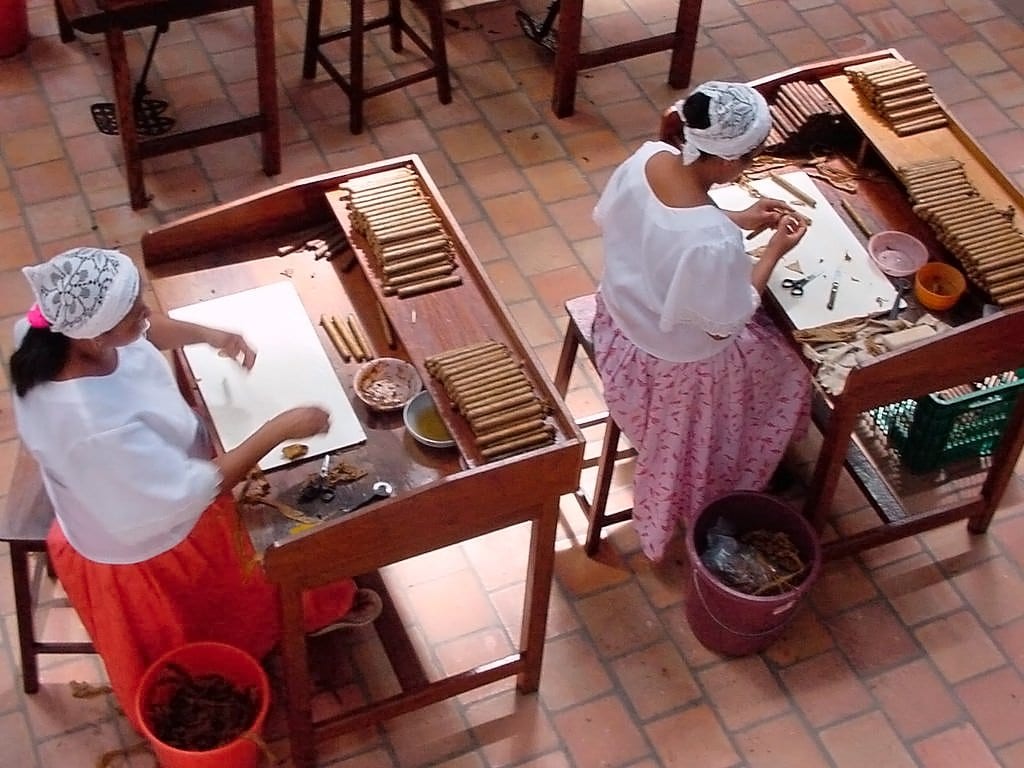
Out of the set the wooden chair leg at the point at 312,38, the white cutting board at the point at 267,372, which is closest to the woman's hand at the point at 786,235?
the white cutting board at the point at 267,372

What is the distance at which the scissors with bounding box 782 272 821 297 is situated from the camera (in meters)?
3.54

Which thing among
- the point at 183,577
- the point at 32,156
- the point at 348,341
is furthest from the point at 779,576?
the point at 32,156

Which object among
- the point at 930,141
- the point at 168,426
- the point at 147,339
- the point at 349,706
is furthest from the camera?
the point at 930,141

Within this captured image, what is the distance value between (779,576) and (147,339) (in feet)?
6.02

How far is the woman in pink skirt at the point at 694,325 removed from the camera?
125 inches

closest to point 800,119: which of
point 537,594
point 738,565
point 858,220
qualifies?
point 858,220

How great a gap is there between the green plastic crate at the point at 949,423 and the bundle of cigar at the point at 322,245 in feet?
5.90

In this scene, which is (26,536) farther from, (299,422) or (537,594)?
(537,594)

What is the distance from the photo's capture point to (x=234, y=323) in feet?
11.2

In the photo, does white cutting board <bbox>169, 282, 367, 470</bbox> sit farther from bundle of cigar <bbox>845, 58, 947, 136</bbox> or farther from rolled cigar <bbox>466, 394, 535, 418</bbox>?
bundle of cigar <bbox>845, 58, 947, 136</bbox>

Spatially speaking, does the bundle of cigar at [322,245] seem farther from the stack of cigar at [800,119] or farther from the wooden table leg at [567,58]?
the wooden table leg at [567,58]

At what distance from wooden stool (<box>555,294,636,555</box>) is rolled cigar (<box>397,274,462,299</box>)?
1.58 ft

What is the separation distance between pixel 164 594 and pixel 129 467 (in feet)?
1.82

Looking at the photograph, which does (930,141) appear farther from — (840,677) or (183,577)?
(183,577)
